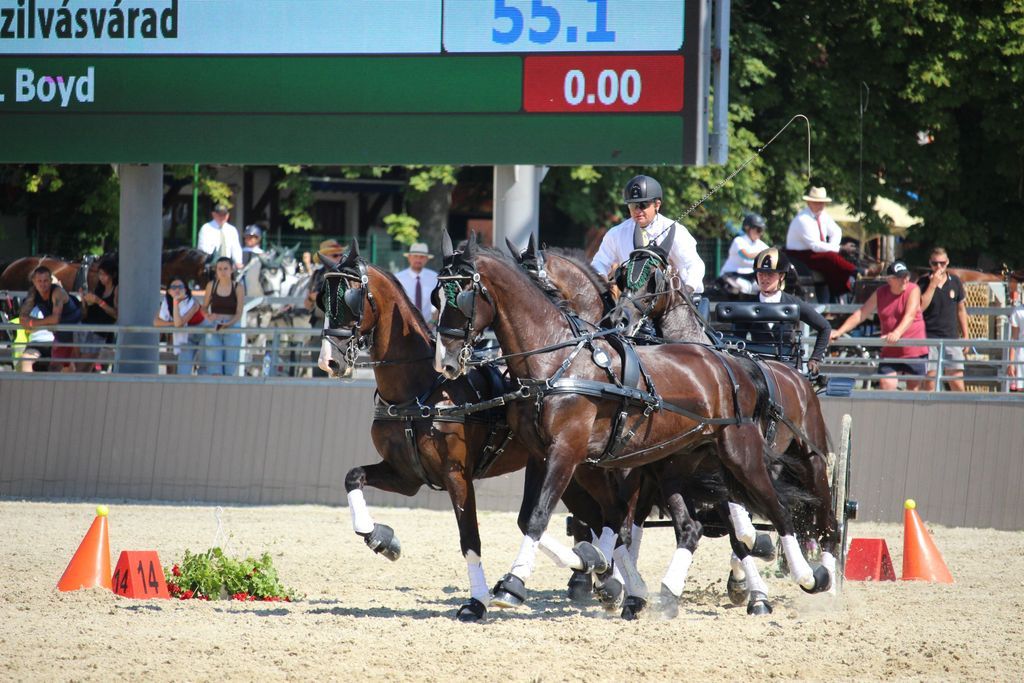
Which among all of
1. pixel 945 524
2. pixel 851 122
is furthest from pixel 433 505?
pixel 851 122

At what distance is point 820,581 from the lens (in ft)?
28.9

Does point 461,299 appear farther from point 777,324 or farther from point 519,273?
point 777,324

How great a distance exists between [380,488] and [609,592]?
5.19 ft

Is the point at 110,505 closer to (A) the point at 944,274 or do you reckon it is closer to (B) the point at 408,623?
(B) the point at 408,623

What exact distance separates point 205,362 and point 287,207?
1186 cm

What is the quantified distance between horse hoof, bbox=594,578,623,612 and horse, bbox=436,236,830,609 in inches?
8.2

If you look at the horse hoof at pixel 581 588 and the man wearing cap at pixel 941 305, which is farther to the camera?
the man wearing cap at pixel 941 305

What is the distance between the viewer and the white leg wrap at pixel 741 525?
888cm

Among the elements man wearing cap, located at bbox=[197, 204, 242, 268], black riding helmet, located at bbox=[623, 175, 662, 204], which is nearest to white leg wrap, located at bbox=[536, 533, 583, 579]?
black riding helmet, located at bbox=[623, 175, 662, 204]

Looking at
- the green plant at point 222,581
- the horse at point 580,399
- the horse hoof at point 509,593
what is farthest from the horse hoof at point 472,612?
the green plant at point 222,581

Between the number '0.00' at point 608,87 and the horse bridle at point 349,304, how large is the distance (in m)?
4.51

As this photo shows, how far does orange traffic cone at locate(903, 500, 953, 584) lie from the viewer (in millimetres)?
10398

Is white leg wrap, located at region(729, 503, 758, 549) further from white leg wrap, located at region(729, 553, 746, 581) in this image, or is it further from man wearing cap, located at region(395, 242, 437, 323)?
man wearing cap, located at region(395, 242, 437, 323)

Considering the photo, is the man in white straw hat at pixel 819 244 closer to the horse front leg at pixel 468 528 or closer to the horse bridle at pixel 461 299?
the horse front leg at pixel 468 528
